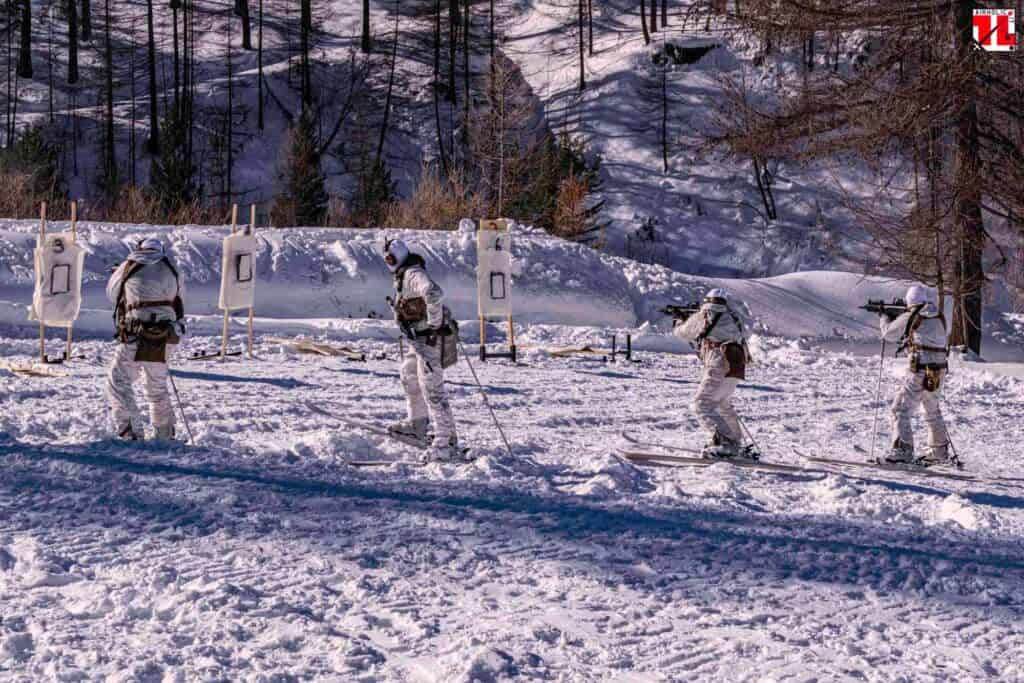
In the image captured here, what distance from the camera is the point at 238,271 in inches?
722

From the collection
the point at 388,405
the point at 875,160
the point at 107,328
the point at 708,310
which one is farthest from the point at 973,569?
the point at 875,160

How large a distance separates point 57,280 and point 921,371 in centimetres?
1290

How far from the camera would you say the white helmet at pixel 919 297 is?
11023 mm

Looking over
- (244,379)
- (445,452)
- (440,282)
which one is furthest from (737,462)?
(440,282)

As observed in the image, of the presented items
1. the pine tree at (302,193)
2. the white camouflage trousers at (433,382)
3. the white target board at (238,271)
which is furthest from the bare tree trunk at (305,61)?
the white camouflage trousers at (433,382)

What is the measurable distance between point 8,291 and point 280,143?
2952 centimetres

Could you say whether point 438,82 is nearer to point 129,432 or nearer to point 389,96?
point 389,96

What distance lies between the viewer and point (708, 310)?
10438 mm

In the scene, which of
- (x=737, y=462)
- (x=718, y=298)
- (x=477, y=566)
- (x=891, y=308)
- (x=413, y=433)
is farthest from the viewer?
(x=891, y=308)

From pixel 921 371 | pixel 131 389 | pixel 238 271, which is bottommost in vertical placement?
pixel 131 389

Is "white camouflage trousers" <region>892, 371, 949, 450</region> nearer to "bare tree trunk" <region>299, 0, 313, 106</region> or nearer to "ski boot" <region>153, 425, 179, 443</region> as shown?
"ski boot" <region>153, 425, 179, 443</region>

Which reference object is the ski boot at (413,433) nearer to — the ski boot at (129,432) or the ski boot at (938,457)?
the ski boot at (129,432)

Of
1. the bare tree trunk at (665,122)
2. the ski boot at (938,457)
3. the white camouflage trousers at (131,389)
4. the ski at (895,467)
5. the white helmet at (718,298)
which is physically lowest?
the ski at (895,467)

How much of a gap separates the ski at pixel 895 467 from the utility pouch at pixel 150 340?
6.48 m
